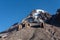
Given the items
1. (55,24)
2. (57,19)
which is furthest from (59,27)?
(57,19)

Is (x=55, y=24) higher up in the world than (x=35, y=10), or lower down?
lower down

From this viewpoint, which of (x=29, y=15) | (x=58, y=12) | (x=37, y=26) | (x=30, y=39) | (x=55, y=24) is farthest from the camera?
(x=29, y=15)

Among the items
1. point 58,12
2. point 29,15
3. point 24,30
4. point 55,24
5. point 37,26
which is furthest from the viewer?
point 29,15

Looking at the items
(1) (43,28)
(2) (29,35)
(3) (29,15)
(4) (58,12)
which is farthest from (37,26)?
(3) (29,15)

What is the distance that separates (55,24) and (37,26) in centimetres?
964

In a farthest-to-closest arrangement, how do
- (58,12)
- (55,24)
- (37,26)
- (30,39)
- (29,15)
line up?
1. (29,15)
2. (58,12)
3. (55,24)
4. (37,26)
5. (30,39)

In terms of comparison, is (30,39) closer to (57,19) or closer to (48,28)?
(48,28)

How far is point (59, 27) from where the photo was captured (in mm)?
85688

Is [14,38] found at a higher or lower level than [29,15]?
lower

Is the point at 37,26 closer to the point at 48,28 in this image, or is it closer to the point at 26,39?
the point at 48,28

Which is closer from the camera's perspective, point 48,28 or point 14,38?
point 14,38

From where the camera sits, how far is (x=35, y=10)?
12762cm

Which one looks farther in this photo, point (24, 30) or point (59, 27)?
point (59, 27)

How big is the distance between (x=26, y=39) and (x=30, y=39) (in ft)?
4.59
